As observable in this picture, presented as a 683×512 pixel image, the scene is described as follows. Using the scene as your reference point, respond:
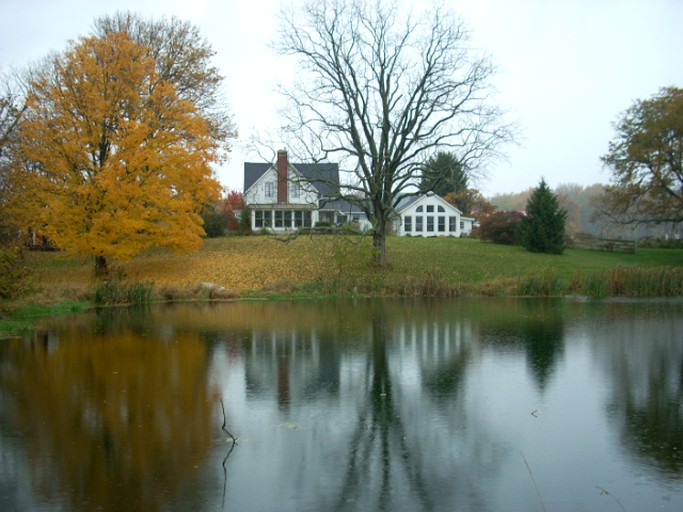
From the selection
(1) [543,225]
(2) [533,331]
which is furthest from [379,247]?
(2) [533,331]

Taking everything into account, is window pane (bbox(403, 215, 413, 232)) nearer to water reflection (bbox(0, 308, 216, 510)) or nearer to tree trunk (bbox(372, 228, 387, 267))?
tree trunk (bbox(372, 228, 387, 267))

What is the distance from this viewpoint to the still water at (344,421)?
6.13 meters

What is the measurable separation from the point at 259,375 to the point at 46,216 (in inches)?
903

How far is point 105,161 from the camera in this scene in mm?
32219

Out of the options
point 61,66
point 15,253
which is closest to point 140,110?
point 61,66

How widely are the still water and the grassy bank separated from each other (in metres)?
10.2

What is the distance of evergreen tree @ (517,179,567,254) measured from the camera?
4612 centimetres

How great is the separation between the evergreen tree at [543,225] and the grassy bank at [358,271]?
1.51 meters

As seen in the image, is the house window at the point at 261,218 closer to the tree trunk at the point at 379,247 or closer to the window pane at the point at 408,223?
the window pane at the point at 408,223

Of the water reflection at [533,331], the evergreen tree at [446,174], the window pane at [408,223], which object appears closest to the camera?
the water reflection at [533,331]

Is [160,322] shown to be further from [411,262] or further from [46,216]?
[411,262]

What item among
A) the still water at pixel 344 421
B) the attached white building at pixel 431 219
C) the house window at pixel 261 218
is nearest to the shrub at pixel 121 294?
the still water at pixel 344 421

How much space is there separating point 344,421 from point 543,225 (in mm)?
40834

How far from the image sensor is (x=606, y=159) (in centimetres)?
4841
